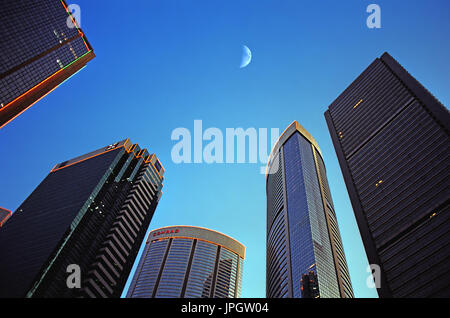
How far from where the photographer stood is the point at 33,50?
402 ft

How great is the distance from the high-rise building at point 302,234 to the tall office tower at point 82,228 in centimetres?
6479

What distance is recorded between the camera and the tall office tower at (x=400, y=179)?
6900 centimetres

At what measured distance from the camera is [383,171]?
92.2m

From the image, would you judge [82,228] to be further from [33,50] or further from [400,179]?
[400,179]

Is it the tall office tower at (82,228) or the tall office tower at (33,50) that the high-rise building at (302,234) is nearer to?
the tall office tower at (82,228)

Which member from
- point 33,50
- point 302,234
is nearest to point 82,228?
point 33,50

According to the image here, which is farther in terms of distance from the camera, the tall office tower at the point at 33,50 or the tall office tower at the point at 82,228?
the tall office tower at the point at 33,50

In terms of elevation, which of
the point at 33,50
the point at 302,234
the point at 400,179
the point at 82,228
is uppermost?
the point at 33,50

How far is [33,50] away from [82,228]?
74413 millimetres

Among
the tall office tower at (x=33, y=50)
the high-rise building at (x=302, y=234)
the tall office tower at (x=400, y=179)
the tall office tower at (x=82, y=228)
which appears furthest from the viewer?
the high-rise building at (x=302, y=234)

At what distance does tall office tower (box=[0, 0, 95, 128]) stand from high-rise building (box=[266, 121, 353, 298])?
12129 cm

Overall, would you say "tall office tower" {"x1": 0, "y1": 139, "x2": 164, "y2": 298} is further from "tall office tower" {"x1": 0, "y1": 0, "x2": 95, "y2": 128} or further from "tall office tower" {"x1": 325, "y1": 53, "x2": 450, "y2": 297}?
"tall office tower" {"x1": 325, "y1": 53, "x2": 450, "y2": 297}

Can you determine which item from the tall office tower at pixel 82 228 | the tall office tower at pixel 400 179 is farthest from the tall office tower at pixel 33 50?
the tall office tower at pixel 400 179

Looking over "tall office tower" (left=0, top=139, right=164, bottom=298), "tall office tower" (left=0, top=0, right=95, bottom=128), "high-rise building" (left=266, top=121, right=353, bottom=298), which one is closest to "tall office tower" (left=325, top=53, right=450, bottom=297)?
"high-rise building" (left=266, top=121, right=353, bottom=298)
